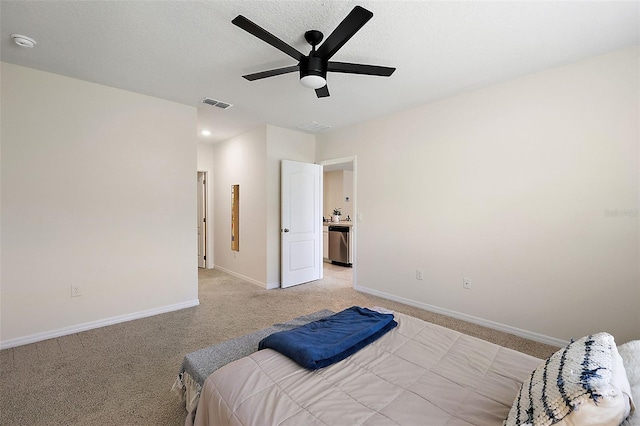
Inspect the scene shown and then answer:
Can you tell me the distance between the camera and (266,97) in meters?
3.42

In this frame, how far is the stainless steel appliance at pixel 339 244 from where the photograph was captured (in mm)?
6348

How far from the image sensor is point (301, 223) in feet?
15.9

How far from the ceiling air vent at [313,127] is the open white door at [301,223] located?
0.57 metres

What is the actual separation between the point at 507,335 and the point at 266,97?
3.72 m

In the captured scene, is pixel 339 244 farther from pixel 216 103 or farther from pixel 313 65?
pixel 313 65

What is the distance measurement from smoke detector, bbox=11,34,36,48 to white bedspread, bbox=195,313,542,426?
2942mm

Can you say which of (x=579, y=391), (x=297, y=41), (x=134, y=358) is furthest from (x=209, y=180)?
(x=579, y=391)

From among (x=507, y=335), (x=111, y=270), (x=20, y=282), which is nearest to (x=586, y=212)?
(x=507, y=335)

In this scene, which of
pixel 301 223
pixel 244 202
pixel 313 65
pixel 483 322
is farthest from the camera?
pixel 244 202

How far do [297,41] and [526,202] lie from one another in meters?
2.65

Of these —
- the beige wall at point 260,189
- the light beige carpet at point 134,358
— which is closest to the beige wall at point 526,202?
the light beige carpet at point 134,358

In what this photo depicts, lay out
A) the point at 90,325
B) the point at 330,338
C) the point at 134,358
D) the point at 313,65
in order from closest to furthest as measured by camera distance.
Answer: the point at 330,338, the point at 313,65, the point at 134,358, the point at 90,325

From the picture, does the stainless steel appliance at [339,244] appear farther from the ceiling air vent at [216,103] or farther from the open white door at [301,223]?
the ceiling air vent at [216,103]

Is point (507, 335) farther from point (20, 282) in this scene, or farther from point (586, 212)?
point (20, 282)
